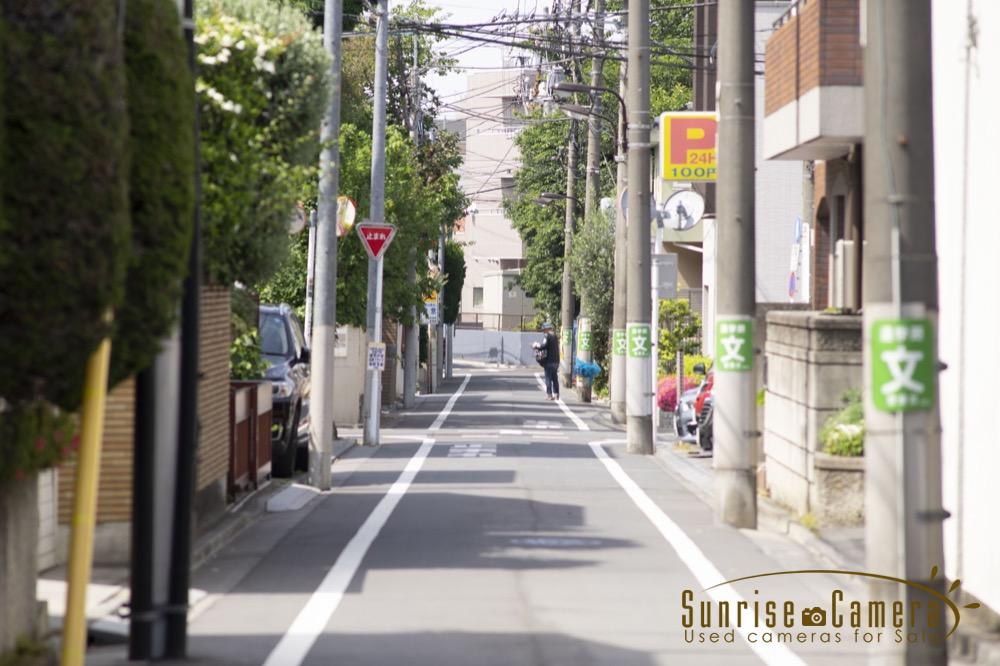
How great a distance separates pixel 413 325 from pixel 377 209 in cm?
1262

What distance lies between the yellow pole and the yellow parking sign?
19883 millimetres

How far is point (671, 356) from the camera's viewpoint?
32.9 meters

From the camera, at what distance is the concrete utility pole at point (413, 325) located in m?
37.5

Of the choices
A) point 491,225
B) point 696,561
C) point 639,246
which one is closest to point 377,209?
point 639,246

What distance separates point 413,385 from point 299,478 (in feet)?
76.2

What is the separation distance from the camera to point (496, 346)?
9912 cm

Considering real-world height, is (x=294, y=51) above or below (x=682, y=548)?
above

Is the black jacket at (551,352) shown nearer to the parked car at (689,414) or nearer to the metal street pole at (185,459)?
the parked car at (689,414)

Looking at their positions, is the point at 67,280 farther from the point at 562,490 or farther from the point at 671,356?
the point at 671,356

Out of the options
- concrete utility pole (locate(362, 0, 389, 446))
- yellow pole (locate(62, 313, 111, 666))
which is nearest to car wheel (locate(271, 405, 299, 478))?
concrete utility pole (locate(362, 0, 389, 446))

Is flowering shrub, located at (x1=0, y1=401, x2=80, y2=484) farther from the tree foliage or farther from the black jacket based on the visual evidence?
the black jacket

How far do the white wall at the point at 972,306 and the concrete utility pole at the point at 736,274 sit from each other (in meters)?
4.24

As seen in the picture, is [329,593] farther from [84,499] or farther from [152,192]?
[152,192]

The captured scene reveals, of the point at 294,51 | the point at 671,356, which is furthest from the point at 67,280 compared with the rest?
the point at 671,356
